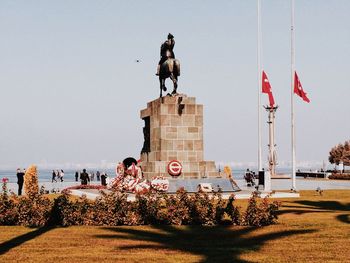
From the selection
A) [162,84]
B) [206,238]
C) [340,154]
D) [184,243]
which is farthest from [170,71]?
[340,154]

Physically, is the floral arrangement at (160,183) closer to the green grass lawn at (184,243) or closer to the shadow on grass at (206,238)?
the green grass lawn at (184,243)

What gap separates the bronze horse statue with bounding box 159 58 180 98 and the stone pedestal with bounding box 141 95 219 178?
1113mm

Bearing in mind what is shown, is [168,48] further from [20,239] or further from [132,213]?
[20,239]

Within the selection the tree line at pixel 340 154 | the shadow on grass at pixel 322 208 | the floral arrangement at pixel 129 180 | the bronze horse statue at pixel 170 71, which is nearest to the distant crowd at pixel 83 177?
the floral arrangement at pixel 129 180

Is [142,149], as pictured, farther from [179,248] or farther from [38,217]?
[179,248]

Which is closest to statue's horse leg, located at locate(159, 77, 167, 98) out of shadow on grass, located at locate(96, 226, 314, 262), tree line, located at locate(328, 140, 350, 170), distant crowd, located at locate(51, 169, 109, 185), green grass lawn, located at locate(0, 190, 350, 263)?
distant crowd, located at locate(51, 169, 109, 185)

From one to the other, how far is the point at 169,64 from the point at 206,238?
1949cm

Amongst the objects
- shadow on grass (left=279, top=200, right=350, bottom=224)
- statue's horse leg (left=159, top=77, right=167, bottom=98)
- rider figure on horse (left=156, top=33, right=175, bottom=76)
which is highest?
rider figure on horse (left=156, top=33, right=175, bottom=76)

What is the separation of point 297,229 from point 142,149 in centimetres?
2127

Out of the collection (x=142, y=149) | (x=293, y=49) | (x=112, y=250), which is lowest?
(x=112, y=250)

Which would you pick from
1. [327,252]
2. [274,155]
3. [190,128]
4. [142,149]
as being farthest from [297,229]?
[274,155]

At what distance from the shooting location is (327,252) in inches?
528

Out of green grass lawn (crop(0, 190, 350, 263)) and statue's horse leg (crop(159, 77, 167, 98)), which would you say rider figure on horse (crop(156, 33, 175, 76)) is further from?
green grass lawn (crop(0, 190, 350, 263))

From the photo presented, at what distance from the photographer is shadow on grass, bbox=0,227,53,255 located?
14.0 meters
